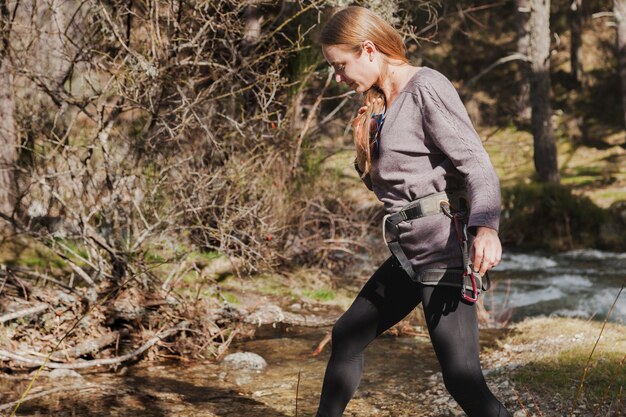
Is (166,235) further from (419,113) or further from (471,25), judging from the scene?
(471,25)

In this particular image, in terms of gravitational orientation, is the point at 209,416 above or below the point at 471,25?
below

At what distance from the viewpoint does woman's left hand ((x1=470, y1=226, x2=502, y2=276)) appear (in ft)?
8.81

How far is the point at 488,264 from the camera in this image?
2701mm

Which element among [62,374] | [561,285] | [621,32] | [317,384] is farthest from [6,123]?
[621,32]

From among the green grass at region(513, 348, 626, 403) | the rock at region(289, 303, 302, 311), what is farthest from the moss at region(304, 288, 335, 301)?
the green grass at region(513, 348, 626, 403)

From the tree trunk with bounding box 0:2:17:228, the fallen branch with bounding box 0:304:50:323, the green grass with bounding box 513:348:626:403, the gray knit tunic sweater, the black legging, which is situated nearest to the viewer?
the gray knit tunic sweater

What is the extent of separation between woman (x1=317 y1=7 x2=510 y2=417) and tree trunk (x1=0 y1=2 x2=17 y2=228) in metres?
3.86

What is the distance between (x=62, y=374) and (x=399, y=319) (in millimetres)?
2852

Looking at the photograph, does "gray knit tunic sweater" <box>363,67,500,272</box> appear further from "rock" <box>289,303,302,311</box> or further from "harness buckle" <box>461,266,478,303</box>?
"rock" <box>289,303,302,311</box>

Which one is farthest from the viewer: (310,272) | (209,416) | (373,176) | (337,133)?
(337,133)

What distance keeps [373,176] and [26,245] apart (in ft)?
19.5

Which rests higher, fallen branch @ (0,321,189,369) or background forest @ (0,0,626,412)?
background forest @ (0,0,626,412)

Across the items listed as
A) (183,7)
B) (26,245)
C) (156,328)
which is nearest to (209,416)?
(156,328)

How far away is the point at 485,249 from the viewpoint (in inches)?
106
